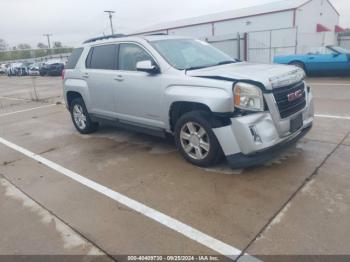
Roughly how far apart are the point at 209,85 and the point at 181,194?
1393mm

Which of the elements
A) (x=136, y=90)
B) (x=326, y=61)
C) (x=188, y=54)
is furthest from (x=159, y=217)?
(x=326, y=61)

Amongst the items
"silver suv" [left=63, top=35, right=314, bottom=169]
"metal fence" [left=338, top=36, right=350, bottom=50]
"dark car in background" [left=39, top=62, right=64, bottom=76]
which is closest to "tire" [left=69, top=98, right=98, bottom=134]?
"silver suv" [left=63, top=35, right=314, bottom=169]

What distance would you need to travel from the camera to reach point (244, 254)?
2.58m

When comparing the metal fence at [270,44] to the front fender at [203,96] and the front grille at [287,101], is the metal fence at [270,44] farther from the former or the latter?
the front fender at [203,96]

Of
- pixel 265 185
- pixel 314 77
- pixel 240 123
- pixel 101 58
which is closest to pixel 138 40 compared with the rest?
pixel 101 58

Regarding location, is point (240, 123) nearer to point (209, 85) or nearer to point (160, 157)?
point (209, 85)

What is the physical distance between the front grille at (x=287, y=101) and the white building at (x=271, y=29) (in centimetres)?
1658

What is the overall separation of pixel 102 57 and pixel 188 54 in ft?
5.78

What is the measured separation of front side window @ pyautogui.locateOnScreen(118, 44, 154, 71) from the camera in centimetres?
483

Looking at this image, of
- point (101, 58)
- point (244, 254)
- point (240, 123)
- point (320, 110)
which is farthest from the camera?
point (320, 110)

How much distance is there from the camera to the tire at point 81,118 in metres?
6.43

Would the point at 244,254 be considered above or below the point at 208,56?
below

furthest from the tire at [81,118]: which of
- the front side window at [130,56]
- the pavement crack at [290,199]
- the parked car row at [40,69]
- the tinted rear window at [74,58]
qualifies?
the parked car row at [40,69]

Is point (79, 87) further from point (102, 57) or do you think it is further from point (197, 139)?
point (197, 139)
